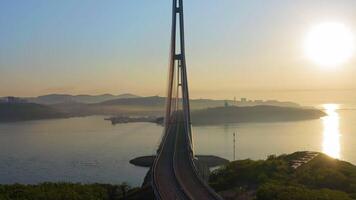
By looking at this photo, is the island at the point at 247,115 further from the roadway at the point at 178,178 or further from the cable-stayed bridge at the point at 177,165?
the roadway at the point at 178,178

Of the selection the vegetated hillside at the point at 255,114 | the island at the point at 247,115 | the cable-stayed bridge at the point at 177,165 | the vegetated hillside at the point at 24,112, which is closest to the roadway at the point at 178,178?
the cable-stayed bridge at the point at 177,165

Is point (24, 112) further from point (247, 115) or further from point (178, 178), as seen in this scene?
point (178, 178)

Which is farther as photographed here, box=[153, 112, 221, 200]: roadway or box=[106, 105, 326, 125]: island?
box=[106, 105, 326, 125]: island

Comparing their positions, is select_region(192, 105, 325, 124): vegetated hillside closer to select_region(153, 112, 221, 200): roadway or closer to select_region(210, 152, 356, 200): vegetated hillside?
select_region(153, 112, 221, 200): roadway

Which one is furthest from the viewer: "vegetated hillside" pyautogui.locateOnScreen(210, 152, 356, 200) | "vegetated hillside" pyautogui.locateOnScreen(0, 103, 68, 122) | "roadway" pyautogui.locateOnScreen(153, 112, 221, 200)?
"vegetated hillside" pyautogui.locateOnScreen(0, 103, 68, 122)

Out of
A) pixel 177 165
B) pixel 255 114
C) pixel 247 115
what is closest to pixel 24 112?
pixel 247 115

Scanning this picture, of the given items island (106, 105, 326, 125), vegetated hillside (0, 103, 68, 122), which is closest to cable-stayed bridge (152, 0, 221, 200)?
island (106, 105, 326, 125)
